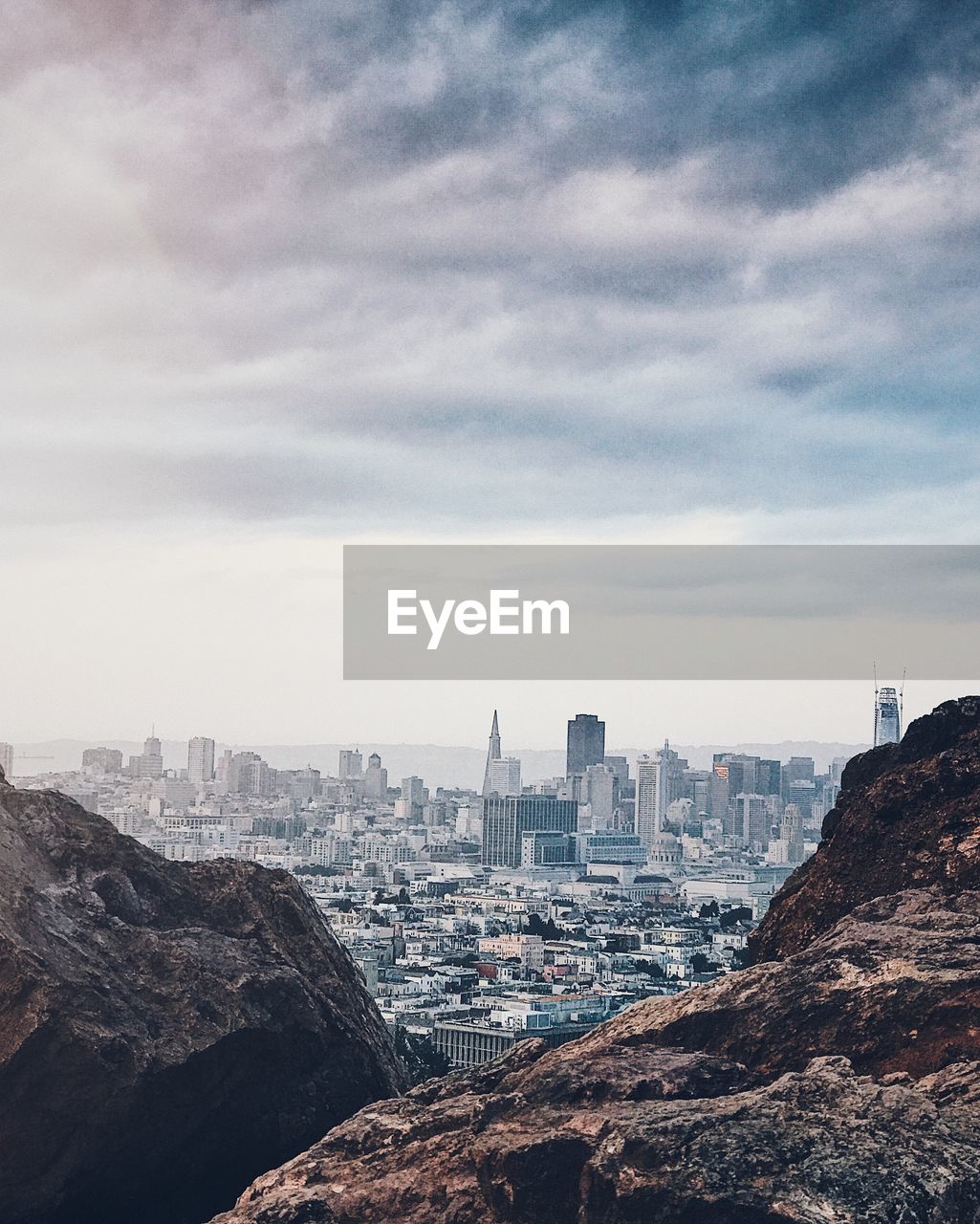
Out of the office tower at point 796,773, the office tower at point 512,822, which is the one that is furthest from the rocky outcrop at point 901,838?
the office tower at point 796,773

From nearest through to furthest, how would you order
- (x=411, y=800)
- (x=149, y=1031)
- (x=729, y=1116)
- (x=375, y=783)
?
(x=729, y=1116), (x=149, y=1031), (x=411, y=800), (x=375, y=783)

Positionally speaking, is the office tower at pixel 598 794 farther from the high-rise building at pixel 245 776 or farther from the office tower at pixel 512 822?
the high-rise building at pixel 245 776

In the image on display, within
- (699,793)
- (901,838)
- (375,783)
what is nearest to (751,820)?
(699,793)

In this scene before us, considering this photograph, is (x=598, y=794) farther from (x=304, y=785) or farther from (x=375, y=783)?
(x=304, y=785)

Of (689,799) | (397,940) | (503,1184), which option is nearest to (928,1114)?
(503,1184)

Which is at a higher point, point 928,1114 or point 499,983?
point 928,1114

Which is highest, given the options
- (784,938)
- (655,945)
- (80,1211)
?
(784,938)

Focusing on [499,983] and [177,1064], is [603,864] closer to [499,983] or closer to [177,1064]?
[499,983]
